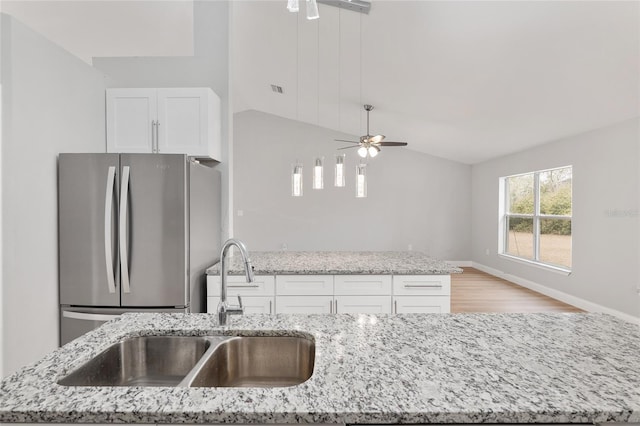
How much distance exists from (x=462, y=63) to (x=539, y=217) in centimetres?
329

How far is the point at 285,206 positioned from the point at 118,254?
5259 mm

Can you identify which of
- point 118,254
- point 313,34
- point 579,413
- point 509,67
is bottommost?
point 579,413

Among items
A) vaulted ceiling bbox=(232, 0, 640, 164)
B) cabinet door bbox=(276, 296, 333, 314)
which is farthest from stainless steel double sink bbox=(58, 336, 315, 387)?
vaulted ceiling bbox=(232, 0, 640, 164)

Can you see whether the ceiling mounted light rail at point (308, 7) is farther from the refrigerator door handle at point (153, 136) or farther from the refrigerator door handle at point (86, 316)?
the refrigerator door handle at point (86, 316)

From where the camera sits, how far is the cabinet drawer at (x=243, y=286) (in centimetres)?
255

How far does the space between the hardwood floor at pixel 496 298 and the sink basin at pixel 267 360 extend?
11.7 feet

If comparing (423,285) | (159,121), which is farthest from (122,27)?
(423,285)

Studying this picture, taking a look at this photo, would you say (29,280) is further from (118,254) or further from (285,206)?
(285,206)

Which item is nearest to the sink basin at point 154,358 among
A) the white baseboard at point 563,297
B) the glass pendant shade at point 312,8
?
the glass pendant shade at point 312,8

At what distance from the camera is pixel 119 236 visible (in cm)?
225

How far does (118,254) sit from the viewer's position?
2.27 m

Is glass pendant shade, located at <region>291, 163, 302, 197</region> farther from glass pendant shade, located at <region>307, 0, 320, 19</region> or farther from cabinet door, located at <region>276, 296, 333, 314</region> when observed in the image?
glass pendant shade, located at <region>307, 0, 320, 19</region>

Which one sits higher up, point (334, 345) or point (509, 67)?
point (509, 67)

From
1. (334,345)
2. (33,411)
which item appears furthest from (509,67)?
(33,411)
